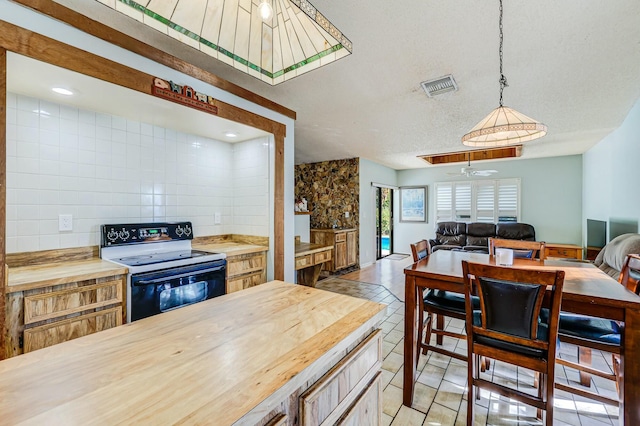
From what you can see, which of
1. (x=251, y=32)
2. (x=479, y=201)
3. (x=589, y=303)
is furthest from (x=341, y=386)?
(x=479, y=201)

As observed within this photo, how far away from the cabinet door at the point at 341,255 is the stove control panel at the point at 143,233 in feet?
10.6

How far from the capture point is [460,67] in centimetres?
265

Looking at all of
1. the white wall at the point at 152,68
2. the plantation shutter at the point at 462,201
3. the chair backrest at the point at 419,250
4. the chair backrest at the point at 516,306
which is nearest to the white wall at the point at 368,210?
the plantation shutter at the point at 462,201

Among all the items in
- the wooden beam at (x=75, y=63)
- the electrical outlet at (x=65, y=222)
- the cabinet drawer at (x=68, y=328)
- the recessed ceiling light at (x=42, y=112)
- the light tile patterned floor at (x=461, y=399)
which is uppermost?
the wooden beam at (x=75, y=63)

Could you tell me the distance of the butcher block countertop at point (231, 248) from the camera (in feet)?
8.20

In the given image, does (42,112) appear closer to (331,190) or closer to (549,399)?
(549,399)

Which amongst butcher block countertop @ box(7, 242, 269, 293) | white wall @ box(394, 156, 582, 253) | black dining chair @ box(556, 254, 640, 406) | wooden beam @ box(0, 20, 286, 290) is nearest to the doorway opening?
white wall @ box(394, 156, 582, 253)

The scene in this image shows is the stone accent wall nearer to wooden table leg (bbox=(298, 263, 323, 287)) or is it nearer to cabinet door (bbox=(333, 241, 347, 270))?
cabinet door (bbox=(333, 241, 347, 270))

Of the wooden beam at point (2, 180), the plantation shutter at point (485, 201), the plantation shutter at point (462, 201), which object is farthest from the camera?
the plantation shutter at point (462, 201)

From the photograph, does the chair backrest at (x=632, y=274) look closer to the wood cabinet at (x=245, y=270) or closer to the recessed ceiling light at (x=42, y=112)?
the wood cabinet at (x=245, y=270)

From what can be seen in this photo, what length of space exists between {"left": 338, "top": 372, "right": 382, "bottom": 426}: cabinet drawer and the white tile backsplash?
6.16 feet

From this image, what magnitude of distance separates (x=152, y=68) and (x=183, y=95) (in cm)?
24

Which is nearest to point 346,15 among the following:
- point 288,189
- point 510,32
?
point 510,32

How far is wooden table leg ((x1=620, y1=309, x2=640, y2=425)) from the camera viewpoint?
138 centimetres
